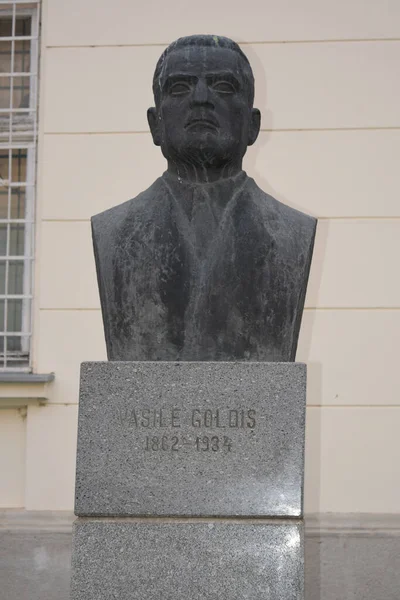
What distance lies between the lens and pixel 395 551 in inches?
223

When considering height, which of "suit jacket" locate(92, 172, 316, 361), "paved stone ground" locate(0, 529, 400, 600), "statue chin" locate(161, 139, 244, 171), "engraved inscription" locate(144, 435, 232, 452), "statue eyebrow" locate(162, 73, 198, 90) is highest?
"statue eyebrow" locate(162, 73, 198, 90)

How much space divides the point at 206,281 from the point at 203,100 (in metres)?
0.58

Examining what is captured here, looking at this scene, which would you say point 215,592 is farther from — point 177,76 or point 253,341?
point 177,76

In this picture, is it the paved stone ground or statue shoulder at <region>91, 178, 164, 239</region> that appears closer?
statue shoulder at <region>91, 178, 164, 239</region>

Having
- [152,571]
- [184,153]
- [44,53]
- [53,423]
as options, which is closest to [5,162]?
[44,53]

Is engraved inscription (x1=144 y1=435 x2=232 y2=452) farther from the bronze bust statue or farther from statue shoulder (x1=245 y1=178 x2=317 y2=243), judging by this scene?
statue shoulder (x1=245 y1=178 x2=317 y2=243)

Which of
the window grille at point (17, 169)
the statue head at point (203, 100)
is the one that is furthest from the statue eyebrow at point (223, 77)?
the window grille at point (17, 169)

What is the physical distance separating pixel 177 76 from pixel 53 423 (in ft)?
9.39

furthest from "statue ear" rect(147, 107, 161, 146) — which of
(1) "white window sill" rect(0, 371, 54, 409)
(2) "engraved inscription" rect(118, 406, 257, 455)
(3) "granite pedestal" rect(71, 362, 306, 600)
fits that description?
(1) "white window sill" rect(0, 371, 54, 409)

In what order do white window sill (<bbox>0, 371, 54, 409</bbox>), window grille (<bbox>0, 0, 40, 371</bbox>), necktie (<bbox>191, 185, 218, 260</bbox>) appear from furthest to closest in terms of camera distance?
window grille (<bbox>0, 0, 40, 371</bbox>) → white window sill (<bbox>0, 371, 54, 409</bbox>) → necktie (<bbox>191, 185, 218, 260</bbox>)

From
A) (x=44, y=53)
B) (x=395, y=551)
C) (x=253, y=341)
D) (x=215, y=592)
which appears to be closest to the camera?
(x=215, y=592)

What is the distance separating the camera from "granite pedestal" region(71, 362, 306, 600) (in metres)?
3.33

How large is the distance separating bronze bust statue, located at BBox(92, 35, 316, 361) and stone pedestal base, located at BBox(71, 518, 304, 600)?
56 cm

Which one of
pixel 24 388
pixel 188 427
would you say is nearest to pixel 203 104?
pixel 188 427
